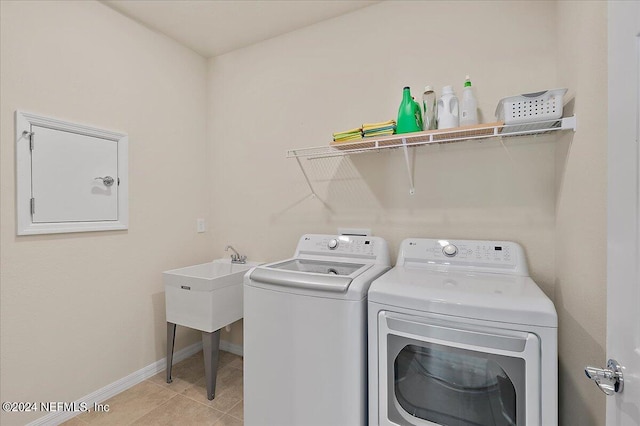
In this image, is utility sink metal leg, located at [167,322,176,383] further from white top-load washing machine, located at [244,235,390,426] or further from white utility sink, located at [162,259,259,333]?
white top-load washing machine, located at [244,235,390,426]

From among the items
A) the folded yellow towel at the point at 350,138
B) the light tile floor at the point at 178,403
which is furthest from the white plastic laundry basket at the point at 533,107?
the light tile floor at the point at 178,403

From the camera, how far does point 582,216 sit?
3.79ft

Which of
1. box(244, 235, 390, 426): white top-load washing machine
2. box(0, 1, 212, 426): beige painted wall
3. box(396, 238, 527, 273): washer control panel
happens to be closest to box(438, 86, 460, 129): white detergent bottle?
box(396, 238, 527, 273): washer control panel

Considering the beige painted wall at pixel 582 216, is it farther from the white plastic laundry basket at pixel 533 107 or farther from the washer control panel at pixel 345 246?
the washer control panel at pixel 345 246

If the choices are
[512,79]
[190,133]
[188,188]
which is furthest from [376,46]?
[188,188]

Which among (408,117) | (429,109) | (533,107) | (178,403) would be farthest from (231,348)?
(533,107)

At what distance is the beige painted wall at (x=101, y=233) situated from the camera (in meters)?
1.59

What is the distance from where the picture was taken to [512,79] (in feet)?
5.35

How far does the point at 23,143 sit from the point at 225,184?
1.30 m

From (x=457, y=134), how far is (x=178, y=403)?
2335mm

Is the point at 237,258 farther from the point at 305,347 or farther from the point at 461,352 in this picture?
the point at 461,352

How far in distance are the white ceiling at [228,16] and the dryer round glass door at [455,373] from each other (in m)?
2.04

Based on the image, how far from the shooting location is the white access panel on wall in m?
1.62

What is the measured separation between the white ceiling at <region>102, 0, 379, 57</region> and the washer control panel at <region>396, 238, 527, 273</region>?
1650 mm
